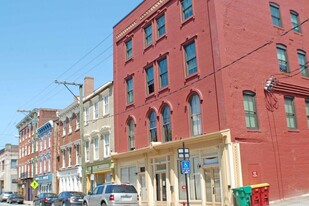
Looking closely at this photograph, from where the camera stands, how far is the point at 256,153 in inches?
811

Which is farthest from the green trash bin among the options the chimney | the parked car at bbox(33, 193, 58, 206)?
the chimney

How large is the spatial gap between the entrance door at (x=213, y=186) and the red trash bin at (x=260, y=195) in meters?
2.13

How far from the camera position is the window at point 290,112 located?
23.8 m

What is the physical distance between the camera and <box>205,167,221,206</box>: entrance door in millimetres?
20314

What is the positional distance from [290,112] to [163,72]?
27.8ft

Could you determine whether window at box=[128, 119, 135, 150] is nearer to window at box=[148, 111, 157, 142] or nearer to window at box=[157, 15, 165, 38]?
window at box=[148, 111, 157, 142]

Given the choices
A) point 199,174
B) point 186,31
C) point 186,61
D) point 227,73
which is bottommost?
point 199,174

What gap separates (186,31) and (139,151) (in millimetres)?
8813

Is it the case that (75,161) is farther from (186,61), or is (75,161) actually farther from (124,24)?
(186,61)

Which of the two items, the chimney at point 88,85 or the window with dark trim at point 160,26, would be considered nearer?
the window with dark trim at point 160,26

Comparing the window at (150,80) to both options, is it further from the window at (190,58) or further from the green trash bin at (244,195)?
the green trash bin at (244,195)

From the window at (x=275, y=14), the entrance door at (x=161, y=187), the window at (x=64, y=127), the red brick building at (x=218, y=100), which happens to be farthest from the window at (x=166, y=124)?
the window at (x=64, y=127)

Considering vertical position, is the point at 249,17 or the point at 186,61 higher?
the point at 249,17

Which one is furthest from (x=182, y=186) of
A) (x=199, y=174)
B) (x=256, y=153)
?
(x=256, y=153)
